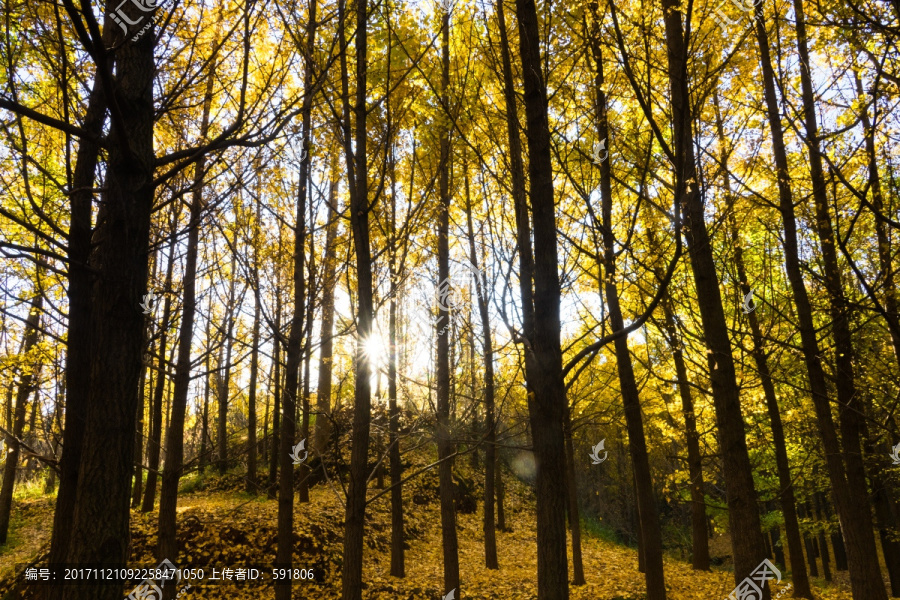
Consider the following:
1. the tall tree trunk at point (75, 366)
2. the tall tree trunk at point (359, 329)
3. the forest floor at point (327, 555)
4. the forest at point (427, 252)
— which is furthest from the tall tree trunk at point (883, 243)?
the tall tree trunk at point (75, 366)

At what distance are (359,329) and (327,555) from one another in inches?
301

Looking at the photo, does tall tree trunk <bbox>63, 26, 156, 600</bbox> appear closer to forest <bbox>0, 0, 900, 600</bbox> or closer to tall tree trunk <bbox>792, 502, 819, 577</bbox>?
forest <bbox>0, 0, 900, 600</bbox>

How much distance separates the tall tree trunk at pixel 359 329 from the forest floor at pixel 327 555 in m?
4.19

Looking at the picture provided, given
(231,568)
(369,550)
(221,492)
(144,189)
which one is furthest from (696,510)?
(144,189)

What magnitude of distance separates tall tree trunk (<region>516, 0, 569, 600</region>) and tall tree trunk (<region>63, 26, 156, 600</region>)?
6.21ft

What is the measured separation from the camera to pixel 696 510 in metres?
11.8

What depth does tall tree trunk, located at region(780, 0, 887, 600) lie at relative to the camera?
216 inches

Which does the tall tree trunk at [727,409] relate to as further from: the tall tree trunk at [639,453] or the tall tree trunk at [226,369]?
the tall tree trunk at [226,369]

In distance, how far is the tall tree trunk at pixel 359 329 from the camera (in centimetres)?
291

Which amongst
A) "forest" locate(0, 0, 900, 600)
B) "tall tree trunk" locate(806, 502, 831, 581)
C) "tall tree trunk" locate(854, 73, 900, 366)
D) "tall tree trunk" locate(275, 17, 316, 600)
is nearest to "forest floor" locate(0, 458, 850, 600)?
"forest" locate(0, 0, 900, 600)

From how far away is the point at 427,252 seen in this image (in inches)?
377

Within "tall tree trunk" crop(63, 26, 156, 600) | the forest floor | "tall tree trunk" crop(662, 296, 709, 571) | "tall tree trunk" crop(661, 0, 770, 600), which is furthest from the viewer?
"tall tree trunk" crop(662, 296, 709, 571)

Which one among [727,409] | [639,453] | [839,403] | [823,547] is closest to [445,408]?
[639,453]

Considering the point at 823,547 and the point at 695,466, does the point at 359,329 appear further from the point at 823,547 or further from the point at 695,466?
the point at 823,547
